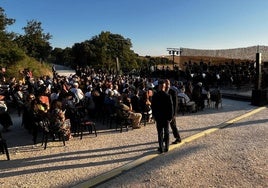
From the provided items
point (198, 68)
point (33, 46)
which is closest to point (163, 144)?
point (198, 68)

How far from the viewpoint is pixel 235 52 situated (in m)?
30.8

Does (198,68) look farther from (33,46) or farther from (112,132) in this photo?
(33,46)

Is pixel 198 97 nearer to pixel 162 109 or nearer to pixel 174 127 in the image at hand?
pixel 174 127

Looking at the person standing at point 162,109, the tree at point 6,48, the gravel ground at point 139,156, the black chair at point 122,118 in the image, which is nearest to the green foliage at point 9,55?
the tree at point 6,48

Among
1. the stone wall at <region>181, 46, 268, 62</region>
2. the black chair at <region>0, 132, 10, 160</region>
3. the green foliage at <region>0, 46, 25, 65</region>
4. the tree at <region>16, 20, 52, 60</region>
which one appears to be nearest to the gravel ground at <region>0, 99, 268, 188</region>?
the black chair at <region>0, 132, 10, 160</region>

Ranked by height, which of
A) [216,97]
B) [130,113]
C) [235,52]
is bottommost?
[130,113]

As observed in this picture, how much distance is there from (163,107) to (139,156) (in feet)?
3.91

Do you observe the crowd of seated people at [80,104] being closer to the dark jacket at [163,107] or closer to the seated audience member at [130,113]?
the seated audience member at [130,113]

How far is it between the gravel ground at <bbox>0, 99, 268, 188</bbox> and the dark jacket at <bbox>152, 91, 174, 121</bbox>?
860 millimetres

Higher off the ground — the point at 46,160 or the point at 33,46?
the point at 33,46

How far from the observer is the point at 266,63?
26.3 meters

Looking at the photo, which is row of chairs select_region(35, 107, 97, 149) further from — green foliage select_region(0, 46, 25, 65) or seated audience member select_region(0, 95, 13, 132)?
green foliage select_region(0, 46, 25, 65)

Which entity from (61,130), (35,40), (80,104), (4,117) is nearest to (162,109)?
(61,130)

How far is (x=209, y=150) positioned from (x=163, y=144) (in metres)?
1.09
